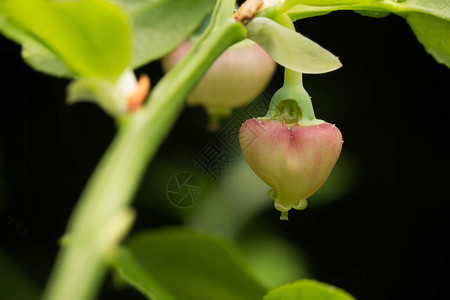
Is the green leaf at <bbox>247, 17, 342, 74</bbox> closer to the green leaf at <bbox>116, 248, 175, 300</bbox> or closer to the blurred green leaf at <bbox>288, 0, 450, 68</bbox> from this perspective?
the blurred green leaf at <bbox>288, 0, 450, 68</bbox>

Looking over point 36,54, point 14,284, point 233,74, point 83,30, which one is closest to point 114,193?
point 83,30

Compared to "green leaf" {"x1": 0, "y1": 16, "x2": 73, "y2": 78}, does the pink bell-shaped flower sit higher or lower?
lower

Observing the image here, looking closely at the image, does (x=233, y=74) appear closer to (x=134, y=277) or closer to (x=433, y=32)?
(x=433, y=32)

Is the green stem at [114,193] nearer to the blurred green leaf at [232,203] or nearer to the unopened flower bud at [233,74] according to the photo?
the unopened flower bud at [233,74]

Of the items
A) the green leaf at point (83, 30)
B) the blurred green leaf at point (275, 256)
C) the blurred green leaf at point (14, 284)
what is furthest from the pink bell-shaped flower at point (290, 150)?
the blurred green leaf at point (275, 256)

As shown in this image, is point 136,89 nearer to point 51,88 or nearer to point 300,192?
point 300,192

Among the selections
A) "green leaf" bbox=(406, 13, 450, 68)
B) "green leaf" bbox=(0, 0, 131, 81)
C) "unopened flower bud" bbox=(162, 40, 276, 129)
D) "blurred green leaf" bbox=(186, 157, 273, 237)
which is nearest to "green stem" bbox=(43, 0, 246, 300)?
Result: "green leaf" bbox=(0, 0, 131, 81)
